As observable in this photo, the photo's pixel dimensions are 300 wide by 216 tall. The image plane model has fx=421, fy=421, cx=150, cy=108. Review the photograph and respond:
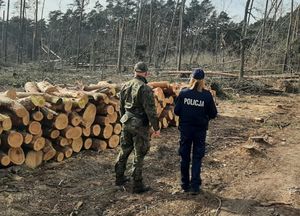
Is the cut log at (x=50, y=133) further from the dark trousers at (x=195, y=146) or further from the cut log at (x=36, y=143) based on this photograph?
the dark trousers at (x=195, y=146)

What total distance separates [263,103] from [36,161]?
1176 centimetres

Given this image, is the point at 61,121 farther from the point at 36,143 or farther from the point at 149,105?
the point at 149,105

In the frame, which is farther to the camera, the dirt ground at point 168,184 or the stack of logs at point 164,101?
the stack of logs at point 164,101

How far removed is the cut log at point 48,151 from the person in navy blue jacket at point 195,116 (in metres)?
2.67

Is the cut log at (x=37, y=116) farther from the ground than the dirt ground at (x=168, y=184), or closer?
farther from the ground

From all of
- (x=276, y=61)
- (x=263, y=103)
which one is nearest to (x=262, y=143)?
(x=263, y=103)

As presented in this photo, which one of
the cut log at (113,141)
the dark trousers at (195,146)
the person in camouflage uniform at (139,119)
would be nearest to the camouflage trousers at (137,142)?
the person in camouflage uniform at (139,119)

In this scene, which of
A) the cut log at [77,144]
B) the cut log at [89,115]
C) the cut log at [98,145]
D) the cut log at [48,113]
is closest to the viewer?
the cut log at [48,113]

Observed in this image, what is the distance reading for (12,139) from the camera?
7.06 metres

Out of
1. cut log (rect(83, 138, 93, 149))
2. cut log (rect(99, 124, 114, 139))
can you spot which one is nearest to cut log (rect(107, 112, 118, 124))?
cut log (rect(99, 124, 114, 139))

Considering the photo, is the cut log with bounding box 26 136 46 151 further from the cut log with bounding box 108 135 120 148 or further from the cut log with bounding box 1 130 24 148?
the cut log with bounding box 108 135 120 148

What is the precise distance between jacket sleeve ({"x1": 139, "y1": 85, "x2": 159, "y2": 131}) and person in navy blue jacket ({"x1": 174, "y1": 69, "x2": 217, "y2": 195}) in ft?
1.41

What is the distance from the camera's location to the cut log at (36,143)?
746cm

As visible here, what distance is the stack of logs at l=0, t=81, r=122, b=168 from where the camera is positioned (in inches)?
284
